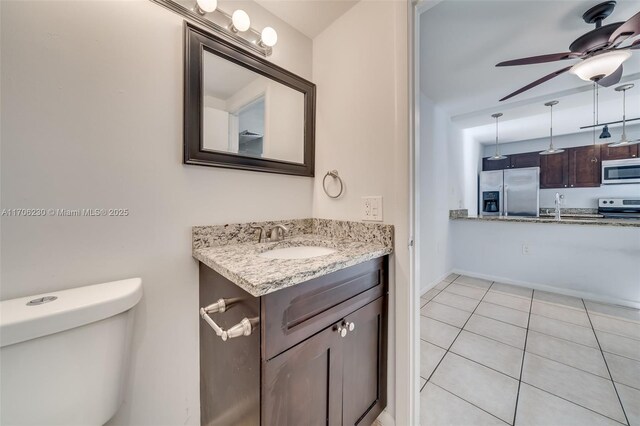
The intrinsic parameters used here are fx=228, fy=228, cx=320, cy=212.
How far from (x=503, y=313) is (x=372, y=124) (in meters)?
2.32

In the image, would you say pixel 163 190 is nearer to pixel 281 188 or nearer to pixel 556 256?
pixel 281 188

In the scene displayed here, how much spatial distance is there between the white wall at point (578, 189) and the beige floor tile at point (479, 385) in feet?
14.9

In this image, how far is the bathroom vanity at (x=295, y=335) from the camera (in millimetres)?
662

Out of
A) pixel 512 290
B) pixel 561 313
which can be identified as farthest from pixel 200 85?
pixel 512 290

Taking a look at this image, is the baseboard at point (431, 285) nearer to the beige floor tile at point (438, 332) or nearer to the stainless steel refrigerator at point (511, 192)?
the beige floor tile at point (438, 332)

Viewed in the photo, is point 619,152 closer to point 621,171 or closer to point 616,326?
point 621,171

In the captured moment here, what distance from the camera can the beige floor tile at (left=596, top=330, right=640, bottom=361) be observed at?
63.2 inches

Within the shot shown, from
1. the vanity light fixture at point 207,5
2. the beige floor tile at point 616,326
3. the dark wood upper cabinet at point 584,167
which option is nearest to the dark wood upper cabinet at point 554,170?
the dark wood upper cabinet at point 584,167

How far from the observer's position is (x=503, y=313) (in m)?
2.20

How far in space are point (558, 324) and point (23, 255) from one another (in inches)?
133

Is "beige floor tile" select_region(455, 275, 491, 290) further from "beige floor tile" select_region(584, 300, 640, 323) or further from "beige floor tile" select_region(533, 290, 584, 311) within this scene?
"beige floor tile" select_region(584, 300, 640, 323)

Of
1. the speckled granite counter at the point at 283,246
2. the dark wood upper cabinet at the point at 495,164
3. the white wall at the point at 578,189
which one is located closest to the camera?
the speckled granite counter at the point at 283,246

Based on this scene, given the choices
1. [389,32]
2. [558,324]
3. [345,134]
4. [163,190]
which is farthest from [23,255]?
[558,324]

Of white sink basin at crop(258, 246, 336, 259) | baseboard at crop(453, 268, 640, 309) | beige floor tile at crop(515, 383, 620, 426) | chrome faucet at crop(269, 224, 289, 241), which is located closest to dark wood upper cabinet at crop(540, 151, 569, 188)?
baseboard at crop(453, 268, 640, 309)
